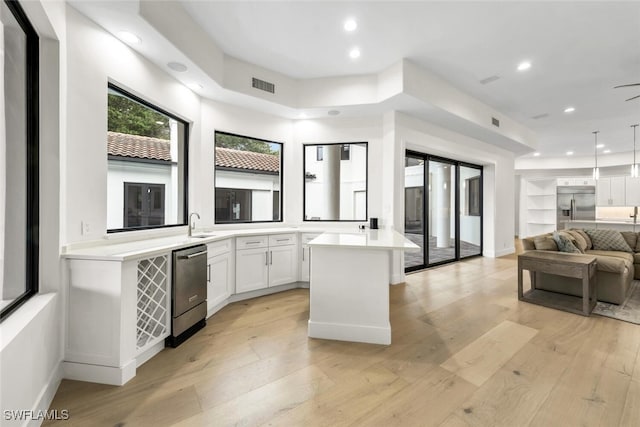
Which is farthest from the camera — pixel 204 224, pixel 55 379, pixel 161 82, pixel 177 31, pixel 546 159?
pixel 546 159

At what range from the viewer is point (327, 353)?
227 cm

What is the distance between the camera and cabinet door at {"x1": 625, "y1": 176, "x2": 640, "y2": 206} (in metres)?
7.21

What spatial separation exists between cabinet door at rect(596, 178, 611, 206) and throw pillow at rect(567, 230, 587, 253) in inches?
212

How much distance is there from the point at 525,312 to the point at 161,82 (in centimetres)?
510

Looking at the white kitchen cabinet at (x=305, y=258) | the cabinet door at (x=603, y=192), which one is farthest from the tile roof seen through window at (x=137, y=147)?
the cabinet door at (x=603, y=192)

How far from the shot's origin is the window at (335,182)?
4.66m

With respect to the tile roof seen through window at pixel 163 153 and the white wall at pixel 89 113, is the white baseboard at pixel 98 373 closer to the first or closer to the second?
the white wall at pixel 89 113

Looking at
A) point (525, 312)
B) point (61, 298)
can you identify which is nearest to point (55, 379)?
point (61, 298)

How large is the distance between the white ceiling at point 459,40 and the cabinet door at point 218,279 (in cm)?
231

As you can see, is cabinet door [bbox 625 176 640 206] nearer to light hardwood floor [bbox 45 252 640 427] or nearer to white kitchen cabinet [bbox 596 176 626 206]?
white kitchen cabinet [bbox 596 176 626 206]

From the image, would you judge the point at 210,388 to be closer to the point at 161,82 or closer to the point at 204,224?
the point at 204,224

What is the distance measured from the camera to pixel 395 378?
193 centimetres

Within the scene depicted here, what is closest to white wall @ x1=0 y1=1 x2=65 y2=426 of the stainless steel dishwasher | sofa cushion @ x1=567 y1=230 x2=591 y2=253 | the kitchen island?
the stainless steel dishwasher

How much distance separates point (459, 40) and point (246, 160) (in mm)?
3399
